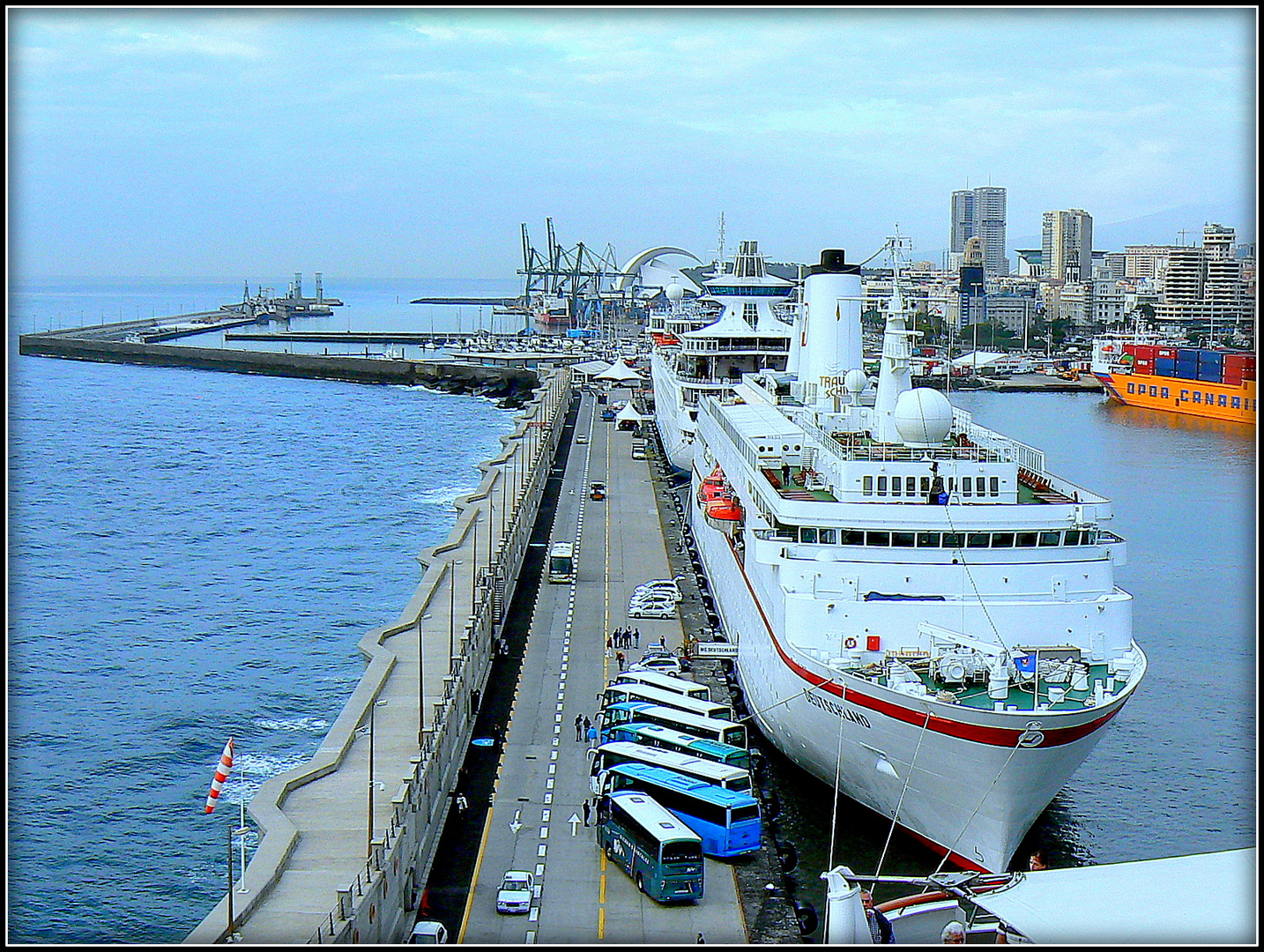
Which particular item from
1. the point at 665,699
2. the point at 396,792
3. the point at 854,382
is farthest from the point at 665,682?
the point at 854,382

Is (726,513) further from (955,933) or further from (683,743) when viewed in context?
(955,933)

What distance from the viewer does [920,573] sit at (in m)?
19.1

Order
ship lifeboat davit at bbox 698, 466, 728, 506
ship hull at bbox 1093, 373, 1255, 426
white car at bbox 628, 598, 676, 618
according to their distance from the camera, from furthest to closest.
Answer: ship hull at bbox 1093, 373, 1255, 426, ship lifeboat davit at bbox 698, 466, 728, 506, white car at bbox 628, 598, 676, 618

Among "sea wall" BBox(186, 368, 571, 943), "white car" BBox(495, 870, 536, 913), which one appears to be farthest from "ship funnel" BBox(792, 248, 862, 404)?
"white car" BBox(495, 870, 536, 913)

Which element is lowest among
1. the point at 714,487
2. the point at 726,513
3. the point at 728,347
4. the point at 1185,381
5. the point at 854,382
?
the point at 726,513

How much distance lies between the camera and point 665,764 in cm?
1803

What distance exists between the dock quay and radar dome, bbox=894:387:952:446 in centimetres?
612

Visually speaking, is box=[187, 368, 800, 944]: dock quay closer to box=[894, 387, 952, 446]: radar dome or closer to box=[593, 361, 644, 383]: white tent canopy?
box=[894, 387, 952, 446]: radar dome

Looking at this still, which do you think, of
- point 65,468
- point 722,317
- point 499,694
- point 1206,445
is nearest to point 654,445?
point 722,317

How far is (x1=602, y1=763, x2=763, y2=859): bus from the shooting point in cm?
1686

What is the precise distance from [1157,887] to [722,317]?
134 ft

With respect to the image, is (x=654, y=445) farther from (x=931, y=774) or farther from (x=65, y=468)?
(x=931, y=774)

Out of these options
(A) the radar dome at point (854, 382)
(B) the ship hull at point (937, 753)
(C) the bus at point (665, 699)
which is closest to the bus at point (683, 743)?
(C) the bus at point (665, 699)

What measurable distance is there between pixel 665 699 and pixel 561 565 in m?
11.8
